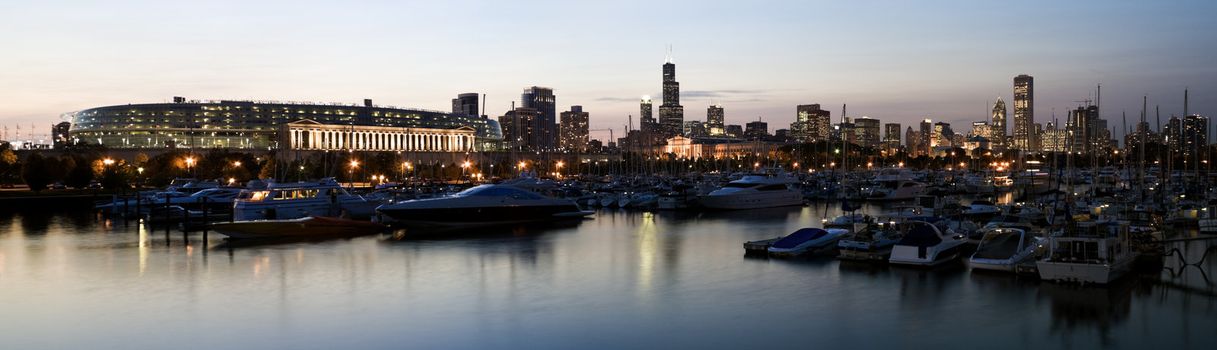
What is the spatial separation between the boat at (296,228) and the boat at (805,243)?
66.8 feet

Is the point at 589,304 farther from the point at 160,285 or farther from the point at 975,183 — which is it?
the point at 975,183

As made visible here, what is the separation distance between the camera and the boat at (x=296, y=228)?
138 feet

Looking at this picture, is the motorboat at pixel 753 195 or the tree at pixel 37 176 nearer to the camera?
the motorboat at pixel 753 195

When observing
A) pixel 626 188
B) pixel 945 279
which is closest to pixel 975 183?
pixel 626 188

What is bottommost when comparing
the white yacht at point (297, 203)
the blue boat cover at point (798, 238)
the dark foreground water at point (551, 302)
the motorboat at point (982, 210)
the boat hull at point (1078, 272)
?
the dark foreground water at point (551, 302)

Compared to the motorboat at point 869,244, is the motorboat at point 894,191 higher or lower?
higher

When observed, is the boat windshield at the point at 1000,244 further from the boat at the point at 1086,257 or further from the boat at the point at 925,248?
the boat at the point at 1086,257

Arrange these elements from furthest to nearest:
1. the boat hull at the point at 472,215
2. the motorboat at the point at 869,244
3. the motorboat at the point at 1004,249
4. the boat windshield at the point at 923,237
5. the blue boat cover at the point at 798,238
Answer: the boat hull at the point at 472,215 < the blue boat cover at the point at 798,238 < the motorboat at the point at 869,244 < the boat windshield at the point at 923,237 < the motorboat at the point at 1004,249

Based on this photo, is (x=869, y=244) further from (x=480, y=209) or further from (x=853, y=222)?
(x=480, y=209)

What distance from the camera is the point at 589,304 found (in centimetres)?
2588

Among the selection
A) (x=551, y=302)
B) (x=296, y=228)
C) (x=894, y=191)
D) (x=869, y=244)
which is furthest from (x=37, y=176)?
(x=869, y=244)

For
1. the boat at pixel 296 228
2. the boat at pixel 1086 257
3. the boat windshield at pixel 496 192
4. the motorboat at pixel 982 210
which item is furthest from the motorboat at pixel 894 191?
the boat at pixel 1086 257

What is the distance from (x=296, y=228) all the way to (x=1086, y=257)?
3161cm

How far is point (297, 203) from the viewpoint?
49750 mm
